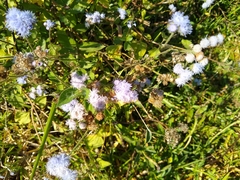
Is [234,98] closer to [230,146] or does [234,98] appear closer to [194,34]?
[230,146]

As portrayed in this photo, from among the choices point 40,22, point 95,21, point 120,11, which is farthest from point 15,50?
point 120,11

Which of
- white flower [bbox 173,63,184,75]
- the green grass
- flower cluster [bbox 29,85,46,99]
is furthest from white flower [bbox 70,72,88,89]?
white flower [bbox 173,63,184,75]

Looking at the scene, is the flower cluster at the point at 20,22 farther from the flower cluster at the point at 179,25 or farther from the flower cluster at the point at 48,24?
the flower cluster at the point at 179,25

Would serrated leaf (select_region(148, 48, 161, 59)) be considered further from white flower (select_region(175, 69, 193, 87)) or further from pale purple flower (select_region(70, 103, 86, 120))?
pale purple flower (select_region(70, 103, 86, 120))

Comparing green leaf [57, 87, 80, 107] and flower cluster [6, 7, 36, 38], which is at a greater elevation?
flower cluster [6, 7, 36, 38]

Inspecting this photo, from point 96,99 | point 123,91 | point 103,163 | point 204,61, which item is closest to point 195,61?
point 204,61
